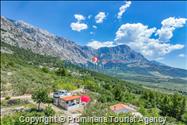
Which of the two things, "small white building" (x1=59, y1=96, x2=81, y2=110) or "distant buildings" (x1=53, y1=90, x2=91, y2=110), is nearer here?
"small white building" (x1=59, y1=96, x2=81, y2=110)

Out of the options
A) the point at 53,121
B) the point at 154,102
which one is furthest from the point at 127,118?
the point at 154,102

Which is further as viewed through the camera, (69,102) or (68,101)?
(69,102)

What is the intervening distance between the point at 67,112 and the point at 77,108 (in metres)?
3.36

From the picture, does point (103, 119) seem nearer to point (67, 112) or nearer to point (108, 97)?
point (67, 112)

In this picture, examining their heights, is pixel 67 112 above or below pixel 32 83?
below

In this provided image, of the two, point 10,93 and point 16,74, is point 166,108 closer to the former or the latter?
point 10,93

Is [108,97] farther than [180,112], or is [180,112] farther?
[108,97]

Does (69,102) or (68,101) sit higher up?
(68,101)

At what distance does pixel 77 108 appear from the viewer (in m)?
52.9

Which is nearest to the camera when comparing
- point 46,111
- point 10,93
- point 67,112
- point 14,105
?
point 46,111

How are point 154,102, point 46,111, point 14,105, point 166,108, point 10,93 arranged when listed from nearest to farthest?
point 46,111
point 14,105
point 166,108
point 10,93
point 154,102

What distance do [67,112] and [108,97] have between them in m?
16.1

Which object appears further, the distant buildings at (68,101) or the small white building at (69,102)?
the distant buildings at (68,101)

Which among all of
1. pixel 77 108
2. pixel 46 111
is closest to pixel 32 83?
pixel 77 108
